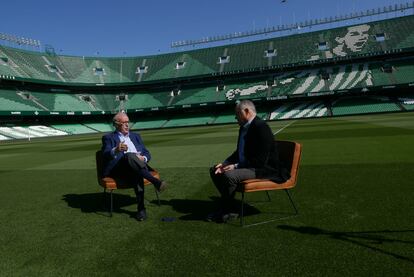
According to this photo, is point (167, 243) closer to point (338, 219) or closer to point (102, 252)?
point (102, 252)

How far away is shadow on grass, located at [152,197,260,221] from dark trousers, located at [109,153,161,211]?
797 mm

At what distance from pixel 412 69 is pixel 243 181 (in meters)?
62.2

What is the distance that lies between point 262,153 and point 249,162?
29 centimetres

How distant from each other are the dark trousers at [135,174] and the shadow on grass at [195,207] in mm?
797

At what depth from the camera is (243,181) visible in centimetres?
554

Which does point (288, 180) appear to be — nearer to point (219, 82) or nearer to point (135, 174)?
point (135, 174)

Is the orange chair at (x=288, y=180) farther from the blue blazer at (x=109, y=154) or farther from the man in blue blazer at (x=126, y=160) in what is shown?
the blue blazer at (x=109, y=154)

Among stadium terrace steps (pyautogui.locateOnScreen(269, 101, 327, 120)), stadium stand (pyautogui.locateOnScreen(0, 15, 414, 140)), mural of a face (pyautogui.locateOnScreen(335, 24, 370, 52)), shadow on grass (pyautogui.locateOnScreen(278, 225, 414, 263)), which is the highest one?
mural of a face (pyautogui.locateOnScreen(335, 24, 370, 52))

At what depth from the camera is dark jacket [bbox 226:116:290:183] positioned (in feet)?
18.2

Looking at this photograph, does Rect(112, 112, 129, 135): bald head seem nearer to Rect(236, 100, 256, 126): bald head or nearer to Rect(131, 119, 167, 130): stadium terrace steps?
Rect(236, 100, 256, 126): bald head

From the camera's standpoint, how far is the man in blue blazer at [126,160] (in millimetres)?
6211

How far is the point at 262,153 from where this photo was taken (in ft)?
18.3

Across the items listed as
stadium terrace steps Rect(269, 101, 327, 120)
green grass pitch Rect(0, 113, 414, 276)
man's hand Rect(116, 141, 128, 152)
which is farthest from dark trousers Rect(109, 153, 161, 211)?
stadium terrace steps Rect(269, 101, 327, 120)

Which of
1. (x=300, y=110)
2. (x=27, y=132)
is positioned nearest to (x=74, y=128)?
(x=27, y=132)
